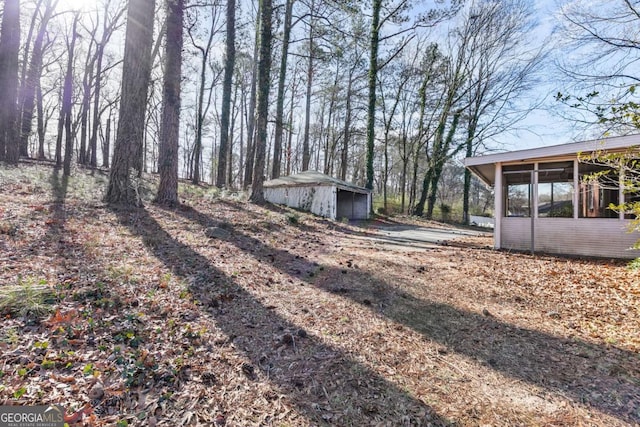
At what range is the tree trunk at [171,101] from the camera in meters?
6.83

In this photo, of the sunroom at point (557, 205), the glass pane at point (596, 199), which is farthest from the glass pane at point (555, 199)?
the glass pane at point (596, 199)

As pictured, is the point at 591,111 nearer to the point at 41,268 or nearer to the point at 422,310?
the point at 422,310

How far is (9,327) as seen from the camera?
1.92 metres

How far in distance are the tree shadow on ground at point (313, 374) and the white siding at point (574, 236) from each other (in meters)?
7.26

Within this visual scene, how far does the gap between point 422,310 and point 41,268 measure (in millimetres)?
4053

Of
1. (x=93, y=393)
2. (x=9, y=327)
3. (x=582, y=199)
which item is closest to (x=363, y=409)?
(x=93, y=393)

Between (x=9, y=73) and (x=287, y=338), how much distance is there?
48.4ft

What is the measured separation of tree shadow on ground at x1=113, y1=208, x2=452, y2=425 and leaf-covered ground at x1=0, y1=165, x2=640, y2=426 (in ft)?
0.04

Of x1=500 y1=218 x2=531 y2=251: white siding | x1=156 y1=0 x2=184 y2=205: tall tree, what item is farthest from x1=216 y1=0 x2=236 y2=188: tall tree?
x1=500 y1=218 x2=531 y2=251: white siding

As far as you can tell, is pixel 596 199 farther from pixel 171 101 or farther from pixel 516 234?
pixel 171 101

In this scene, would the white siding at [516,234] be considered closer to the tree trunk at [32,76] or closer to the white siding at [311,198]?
the white siding at [311,198]

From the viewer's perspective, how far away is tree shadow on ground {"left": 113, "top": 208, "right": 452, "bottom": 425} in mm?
1702

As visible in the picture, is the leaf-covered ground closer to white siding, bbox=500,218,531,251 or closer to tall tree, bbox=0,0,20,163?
white siding, bbox=500,218,531,251

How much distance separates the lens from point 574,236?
677 centimetres
